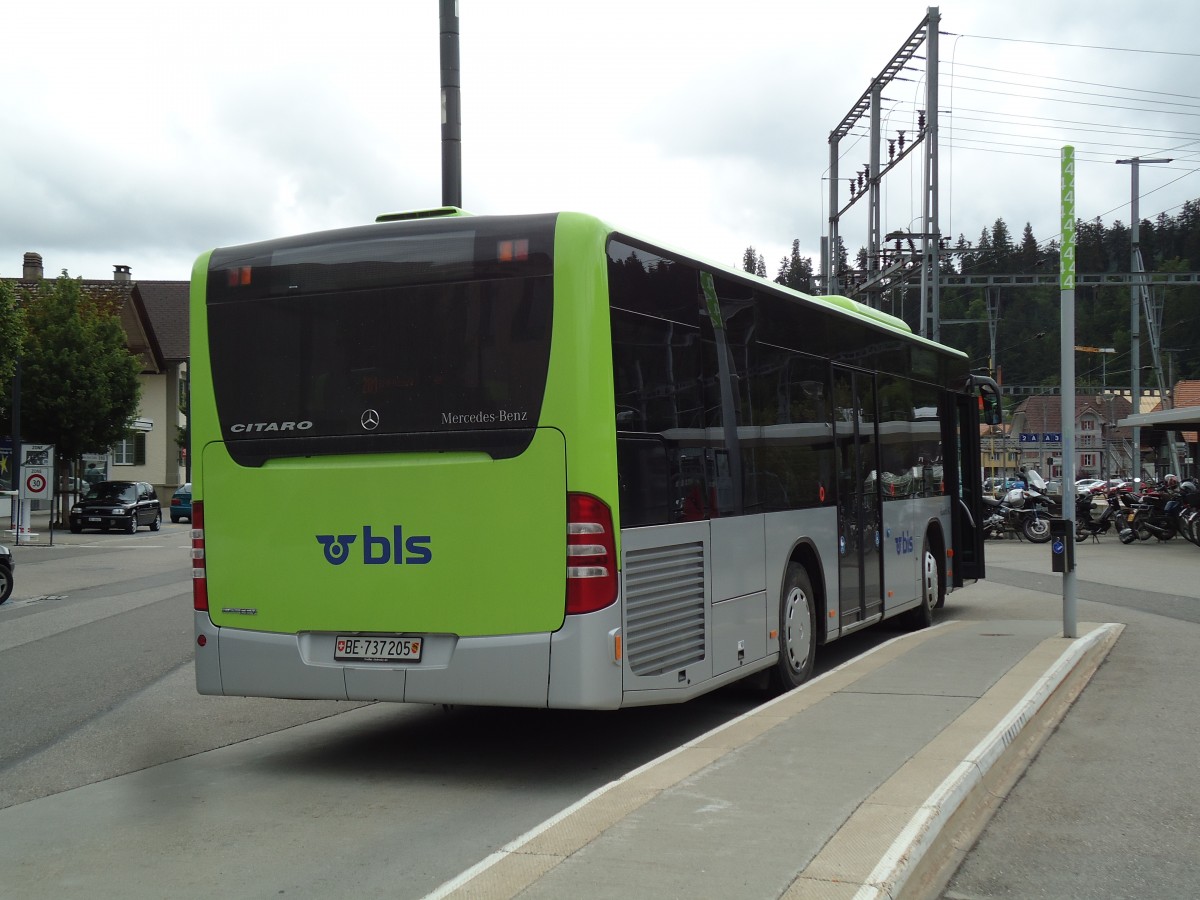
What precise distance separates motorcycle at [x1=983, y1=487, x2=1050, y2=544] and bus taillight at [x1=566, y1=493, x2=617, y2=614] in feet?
84.6

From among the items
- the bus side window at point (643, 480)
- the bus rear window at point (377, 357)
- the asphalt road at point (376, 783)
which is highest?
the bus rear window at point (377, 357)

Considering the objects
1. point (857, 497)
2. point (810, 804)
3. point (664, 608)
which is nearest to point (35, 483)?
point (857, 497)

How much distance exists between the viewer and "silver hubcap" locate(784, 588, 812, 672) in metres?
9.15

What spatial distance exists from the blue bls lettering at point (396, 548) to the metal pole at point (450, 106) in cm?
511

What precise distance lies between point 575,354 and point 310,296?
1.65m

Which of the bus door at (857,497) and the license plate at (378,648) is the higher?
the bus door at (857,497)

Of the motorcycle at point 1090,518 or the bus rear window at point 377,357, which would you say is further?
the motorcycle at point 1090,518

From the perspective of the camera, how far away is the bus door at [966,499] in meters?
14.9

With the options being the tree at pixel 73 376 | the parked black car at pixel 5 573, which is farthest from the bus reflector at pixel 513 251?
the tree at pixel 73 376

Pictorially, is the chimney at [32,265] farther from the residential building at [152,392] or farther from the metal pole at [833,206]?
the metal pole at [833,206]

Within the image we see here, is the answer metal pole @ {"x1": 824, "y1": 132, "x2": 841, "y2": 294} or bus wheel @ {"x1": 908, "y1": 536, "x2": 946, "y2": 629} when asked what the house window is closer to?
metal pole @ {"x1": 824, "y1": 132, "x2": 841, "y2": 294}

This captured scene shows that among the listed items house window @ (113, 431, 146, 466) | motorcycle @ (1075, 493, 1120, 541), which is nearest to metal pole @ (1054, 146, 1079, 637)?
motorcycle @ (1075, 493, 1120, 541)

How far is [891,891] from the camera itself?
170 inches

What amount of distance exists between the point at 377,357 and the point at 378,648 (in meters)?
1.56
